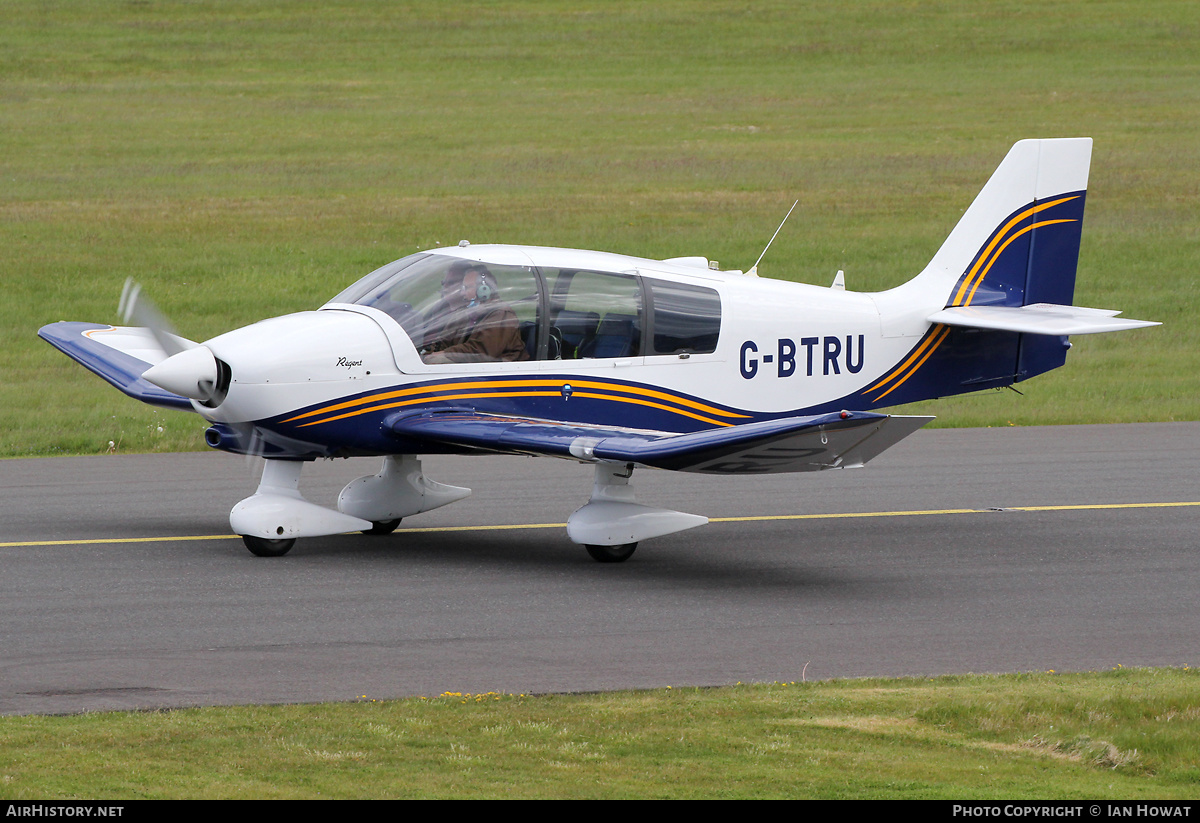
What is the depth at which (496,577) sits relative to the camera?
1195 cm

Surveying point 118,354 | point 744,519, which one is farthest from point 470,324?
point 118,354

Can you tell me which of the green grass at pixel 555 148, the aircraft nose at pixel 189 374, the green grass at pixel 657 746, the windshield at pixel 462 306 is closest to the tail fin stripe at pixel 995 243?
the windshield at pixel 462 306

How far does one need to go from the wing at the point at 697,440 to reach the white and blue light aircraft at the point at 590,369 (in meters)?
0.02

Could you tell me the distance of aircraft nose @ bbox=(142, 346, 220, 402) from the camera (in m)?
11.6

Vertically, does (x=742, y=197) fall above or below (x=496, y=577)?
above

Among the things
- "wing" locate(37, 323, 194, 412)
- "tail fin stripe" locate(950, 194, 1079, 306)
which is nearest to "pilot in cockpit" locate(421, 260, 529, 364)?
"wing" locate(37, 323, 194, 412)

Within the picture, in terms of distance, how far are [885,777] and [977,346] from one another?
7.42 metres

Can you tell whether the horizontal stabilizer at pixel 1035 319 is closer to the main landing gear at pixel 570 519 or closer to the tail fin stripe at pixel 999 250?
the tail fin stripe at pixel 999 250

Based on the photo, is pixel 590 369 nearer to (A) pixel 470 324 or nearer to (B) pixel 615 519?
(A) pixel 470 324

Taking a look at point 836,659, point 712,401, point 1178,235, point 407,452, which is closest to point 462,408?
point 407,452

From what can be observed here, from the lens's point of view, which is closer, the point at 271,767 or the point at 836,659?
the point at 271,767

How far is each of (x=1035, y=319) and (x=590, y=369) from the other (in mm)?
3814

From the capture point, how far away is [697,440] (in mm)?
11297

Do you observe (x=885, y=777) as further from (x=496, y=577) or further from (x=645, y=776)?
(x=496, y=577)
